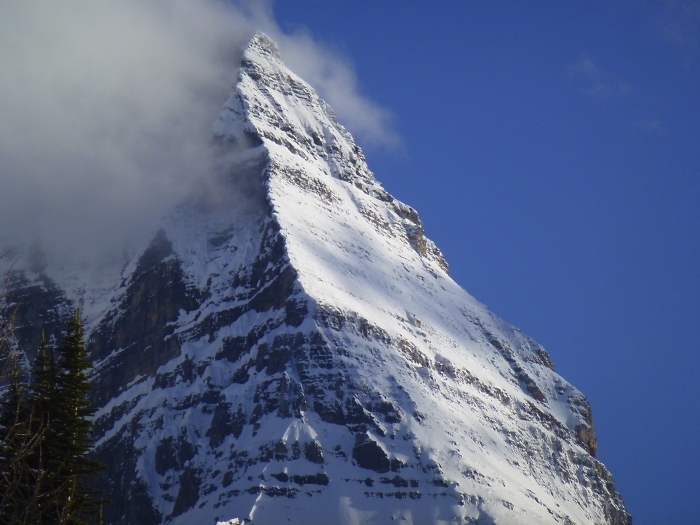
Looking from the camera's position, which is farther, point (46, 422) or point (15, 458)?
point (46, 422)

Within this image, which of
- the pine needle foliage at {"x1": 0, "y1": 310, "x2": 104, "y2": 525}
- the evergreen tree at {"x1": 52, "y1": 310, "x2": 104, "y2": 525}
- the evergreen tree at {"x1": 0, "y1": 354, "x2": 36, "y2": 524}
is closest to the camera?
the evergreen tree at {"x1": 0, "y1": 354, "x2": 36, "y2": 524}

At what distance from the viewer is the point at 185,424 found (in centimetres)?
19988

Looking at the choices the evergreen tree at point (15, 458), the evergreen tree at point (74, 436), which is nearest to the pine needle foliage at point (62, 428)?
the evergreen tree at point (74, 436)

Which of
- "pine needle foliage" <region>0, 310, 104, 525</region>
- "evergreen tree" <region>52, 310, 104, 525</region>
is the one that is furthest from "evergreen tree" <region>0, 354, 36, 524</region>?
"evergreen tree" <region>52, 310, 104, 525</region>

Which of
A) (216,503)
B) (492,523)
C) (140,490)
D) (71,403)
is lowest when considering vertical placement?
(71,403)

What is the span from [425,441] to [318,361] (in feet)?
75.6

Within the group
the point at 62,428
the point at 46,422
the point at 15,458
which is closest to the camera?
the point at 15,458

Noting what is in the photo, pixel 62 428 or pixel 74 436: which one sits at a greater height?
pixel 62 428

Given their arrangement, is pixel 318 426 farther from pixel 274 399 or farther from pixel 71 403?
pixel 71 403

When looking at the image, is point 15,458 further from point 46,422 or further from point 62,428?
point 62,428

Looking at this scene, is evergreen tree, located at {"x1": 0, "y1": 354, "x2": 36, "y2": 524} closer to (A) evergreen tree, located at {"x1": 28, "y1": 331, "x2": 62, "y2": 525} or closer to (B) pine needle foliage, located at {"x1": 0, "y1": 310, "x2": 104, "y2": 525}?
(B) pine needle foliage, located at {"x1": 0, "y1": 310, "x2": 104, "y2": 525}

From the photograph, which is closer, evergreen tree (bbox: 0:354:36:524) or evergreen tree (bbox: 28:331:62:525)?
evergreen tree (bbox: 0:354:36:524)

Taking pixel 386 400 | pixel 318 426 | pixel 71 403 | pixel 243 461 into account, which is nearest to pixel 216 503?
pixel 243 461

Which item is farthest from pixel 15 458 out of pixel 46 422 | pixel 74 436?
pixel 74 436
